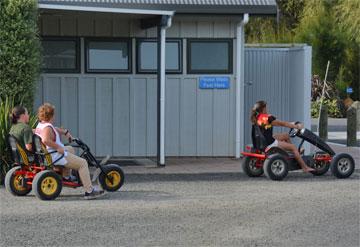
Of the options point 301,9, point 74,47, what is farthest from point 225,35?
point 301,9

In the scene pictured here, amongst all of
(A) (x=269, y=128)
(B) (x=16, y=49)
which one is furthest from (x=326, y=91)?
(B) (x=16, y=49)

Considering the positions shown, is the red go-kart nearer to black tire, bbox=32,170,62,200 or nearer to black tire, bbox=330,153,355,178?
black tire, bbox=330,153,355,178

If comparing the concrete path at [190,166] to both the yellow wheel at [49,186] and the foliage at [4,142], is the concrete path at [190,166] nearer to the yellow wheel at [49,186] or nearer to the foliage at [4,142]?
the foliage at [4,142]

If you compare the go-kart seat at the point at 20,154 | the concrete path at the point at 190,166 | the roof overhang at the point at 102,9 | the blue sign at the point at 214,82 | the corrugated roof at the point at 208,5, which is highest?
the corrugated roof at the point at 208,5

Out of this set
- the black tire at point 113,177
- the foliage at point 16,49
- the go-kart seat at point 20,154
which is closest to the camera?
the go-kart seat at point 20,154

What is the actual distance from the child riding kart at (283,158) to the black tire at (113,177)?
107 inches

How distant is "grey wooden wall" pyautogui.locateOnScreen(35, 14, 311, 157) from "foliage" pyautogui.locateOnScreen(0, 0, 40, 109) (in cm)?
335

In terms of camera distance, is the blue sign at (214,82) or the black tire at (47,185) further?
the blue sign at (214,82)

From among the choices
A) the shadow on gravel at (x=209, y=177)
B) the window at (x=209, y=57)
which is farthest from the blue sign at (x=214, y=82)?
the shadow on gravel at (x=209, y=177)

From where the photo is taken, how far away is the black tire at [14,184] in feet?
36.7

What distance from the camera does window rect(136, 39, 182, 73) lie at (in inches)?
658

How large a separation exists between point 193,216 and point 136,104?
7214 mm

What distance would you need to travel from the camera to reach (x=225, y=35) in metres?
16.7

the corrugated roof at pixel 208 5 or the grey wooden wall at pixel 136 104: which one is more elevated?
the corrugated roof at pixel 208 5
